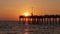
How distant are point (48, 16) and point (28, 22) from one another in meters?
4.52

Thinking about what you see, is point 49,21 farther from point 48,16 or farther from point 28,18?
point 28,18

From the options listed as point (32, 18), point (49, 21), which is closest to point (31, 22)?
point (32, 18)

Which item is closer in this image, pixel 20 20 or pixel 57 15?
pixel 57 15

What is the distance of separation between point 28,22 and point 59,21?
649 centimetres

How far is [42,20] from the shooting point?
3838 cm

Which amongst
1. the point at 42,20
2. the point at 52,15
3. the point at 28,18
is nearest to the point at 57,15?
the point at 52,15

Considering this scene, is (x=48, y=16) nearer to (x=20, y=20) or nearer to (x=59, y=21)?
(x=59, y=21)

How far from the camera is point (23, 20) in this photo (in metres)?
39.2

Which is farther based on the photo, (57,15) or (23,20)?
(23,20)

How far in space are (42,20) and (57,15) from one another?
379 centimetres

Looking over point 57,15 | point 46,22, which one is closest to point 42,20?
point 46,22

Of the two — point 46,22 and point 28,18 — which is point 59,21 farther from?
point 28,18

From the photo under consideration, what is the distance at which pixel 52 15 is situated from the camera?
120 ft

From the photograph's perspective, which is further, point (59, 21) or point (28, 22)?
point (28, 22)
